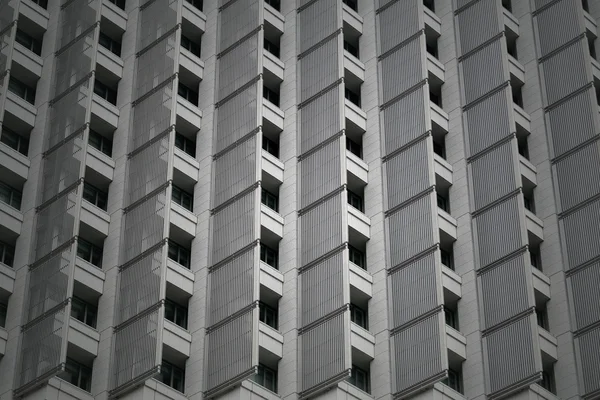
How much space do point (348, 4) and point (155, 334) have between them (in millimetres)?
29917

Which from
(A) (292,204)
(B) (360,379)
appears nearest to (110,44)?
(A) (292,204)

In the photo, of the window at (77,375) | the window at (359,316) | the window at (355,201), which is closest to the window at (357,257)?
the window at (359,316)

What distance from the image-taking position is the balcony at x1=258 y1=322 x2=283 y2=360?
67.0 m

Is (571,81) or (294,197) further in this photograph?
(571,81)

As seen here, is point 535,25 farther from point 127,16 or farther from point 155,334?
point 155,334

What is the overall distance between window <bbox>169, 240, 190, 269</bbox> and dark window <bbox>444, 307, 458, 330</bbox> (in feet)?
42.0

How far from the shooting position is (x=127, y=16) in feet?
259

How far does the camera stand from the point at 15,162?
6938 centimetres

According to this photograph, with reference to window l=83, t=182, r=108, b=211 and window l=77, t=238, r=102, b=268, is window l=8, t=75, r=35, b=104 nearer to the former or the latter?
window l=83, t=182, r=108, b=211

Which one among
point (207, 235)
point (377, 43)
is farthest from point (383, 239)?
point (377, 43)

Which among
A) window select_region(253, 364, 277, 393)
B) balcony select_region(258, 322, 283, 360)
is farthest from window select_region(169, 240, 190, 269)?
window select_region(253, 364, 277, 393)

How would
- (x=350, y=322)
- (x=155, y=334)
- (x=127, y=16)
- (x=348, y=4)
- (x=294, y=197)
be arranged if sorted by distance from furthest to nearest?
1. (x=348, y=4)
2. (x=127, y=16)
3. (x=294, y=197)
4. (x=350, y=322)
5. (x=155, y=334)

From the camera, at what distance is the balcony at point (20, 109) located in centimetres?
7088

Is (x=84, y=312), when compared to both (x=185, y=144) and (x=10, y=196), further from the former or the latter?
(x=185, y=144)
